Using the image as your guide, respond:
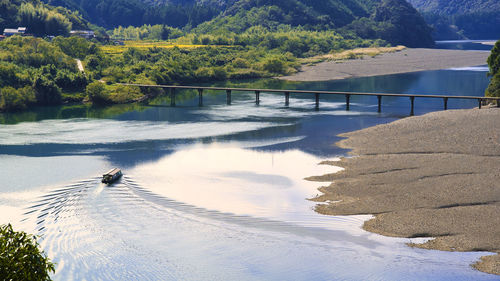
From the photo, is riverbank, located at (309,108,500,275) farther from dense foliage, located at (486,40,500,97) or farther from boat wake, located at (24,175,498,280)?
dense foliage, located at (486,40,500,97)

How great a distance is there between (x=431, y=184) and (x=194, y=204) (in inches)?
772

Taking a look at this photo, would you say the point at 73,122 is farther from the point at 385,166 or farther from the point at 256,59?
the point at 256,59

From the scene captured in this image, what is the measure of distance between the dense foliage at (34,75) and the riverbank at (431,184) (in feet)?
211

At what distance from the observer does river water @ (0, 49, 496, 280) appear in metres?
32.6

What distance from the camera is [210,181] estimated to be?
1941 inches

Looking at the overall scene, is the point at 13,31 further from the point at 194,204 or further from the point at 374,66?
the point at 194,204

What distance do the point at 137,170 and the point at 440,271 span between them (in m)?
31.7

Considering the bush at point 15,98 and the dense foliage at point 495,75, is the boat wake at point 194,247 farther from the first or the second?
the dense foliage at point 495,75

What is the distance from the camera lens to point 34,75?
10769 cm

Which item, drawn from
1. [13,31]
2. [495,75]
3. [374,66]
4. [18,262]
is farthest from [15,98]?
[374,66]

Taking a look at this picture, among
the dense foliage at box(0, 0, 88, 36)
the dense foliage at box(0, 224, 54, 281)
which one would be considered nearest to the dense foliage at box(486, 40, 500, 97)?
the dense foliage at box(0, 224, 54, 281)

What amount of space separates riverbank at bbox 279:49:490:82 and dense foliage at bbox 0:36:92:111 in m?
59.6

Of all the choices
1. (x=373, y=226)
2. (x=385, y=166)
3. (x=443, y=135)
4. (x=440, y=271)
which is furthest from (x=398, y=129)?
(x=440, y=271)

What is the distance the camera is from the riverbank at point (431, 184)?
3591cm
